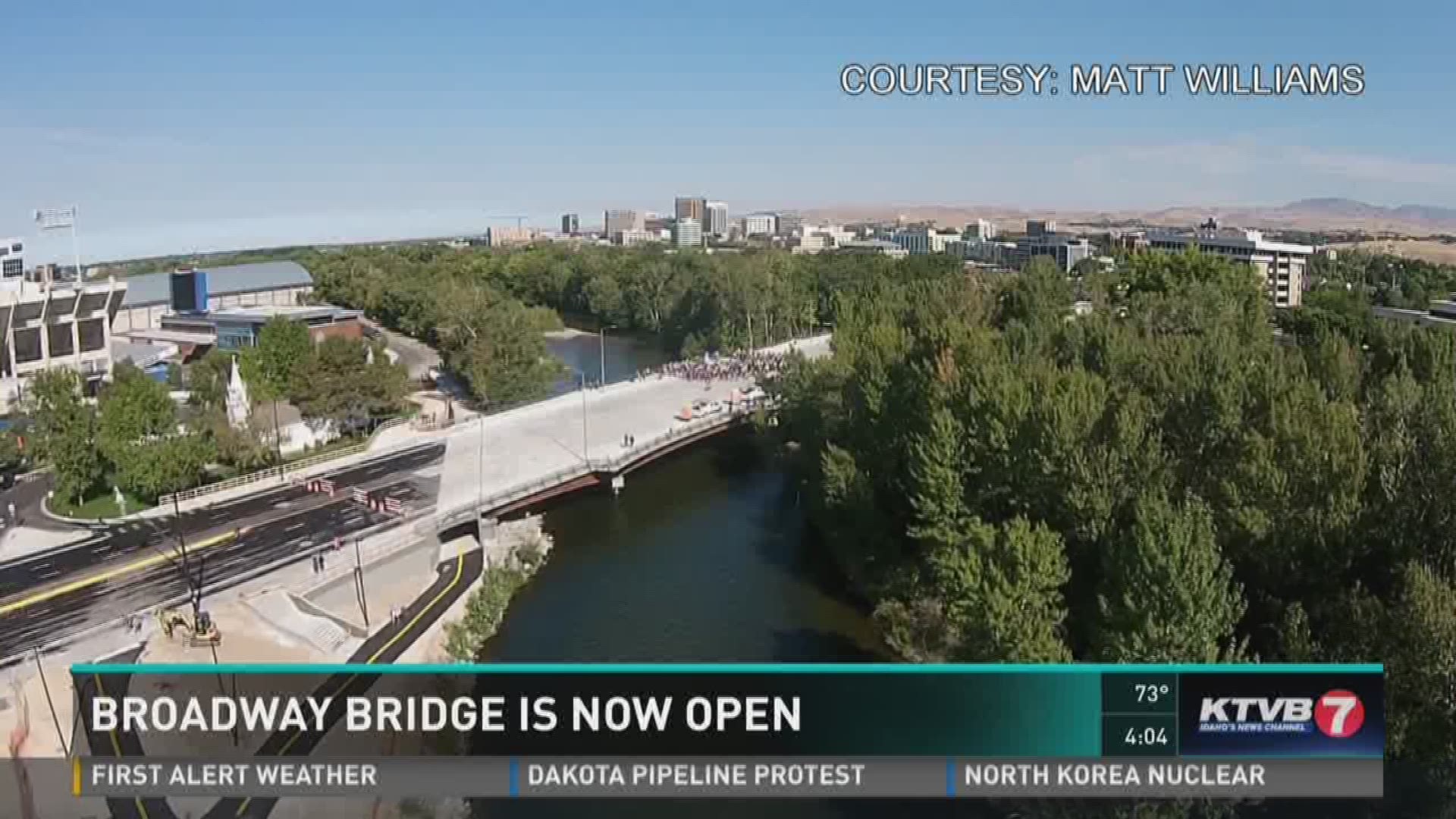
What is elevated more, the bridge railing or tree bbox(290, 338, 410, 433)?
tree bbox(290, 338, 410, 433)

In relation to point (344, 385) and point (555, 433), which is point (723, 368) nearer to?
point (555, 433)

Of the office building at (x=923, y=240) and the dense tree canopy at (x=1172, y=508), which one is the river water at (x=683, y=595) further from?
the office building at (x=923, y=240)

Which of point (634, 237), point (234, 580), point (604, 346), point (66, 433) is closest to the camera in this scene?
point (234, 580)

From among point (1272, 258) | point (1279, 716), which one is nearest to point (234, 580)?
point (1279, 716)

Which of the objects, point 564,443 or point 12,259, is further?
point 12,259

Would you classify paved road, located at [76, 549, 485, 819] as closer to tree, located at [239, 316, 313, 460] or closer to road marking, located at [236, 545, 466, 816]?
road marking, located at [236, 545, 466, 816]

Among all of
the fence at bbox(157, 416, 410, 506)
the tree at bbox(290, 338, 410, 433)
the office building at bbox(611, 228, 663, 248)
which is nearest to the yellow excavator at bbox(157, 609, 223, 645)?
the fence at bbox(157, 416, 410, 506)
